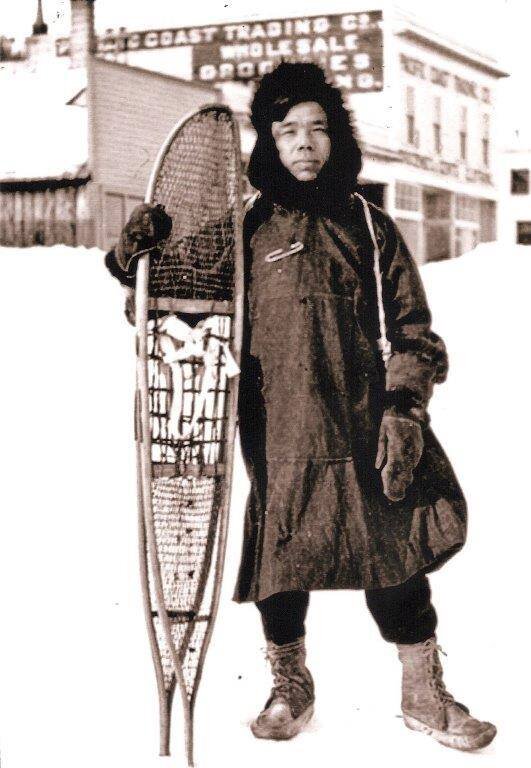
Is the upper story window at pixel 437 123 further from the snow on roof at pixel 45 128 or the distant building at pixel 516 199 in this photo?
the snow on roof at pixel 45 128

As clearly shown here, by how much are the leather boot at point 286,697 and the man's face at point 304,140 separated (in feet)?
4.41

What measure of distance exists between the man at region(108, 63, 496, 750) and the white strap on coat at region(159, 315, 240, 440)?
0.30 feet

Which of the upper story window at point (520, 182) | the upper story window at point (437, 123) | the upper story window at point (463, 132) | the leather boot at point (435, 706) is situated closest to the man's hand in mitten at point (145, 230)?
the leather boot at point (435, 706)

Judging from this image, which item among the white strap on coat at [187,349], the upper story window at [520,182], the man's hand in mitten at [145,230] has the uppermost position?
the upper story window at [520,182]

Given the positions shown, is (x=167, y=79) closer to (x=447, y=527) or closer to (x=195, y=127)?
(x=195, y=127)

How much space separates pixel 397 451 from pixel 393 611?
46cm

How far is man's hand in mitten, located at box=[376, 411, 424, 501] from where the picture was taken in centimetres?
302

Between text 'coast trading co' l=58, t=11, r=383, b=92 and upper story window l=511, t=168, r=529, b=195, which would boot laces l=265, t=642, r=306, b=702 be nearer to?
text 'coast trading co' l=58, t=11, r=383, b=92

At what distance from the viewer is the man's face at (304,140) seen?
3074mm

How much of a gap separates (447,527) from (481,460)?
107 inches

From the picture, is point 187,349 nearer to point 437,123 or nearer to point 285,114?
point 285,114

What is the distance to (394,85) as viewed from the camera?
404 inches

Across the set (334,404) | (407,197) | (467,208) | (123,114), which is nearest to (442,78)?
(407,197)

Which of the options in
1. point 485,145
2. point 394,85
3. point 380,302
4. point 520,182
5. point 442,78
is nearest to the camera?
point 380,302
